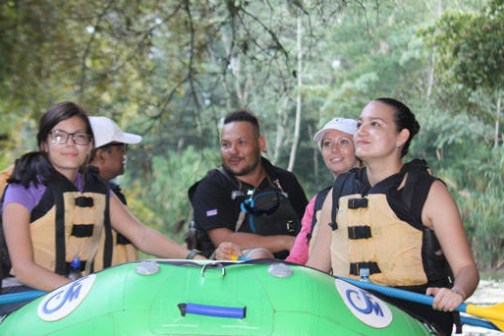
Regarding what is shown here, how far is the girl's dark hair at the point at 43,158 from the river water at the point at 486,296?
14.0 ft

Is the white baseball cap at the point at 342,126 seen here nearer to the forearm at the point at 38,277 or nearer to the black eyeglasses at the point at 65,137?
the black eyeglasses at the point at 65,137

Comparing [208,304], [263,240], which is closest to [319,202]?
[263,240]

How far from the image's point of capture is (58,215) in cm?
371

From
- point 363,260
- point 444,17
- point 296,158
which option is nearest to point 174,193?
point 296,158

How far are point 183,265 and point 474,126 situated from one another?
549 inches

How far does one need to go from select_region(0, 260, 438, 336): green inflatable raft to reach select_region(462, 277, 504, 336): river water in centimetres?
460

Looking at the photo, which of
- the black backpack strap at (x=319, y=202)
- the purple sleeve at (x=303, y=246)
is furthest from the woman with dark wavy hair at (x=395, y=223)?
the purple sleeve at (x=303, y=246)

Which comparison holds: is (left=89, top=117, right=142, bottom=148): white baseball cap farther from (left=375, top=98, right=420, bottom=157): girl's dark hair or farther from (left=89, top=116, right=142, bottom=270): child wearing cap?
(left=375, top=98, right=420, bottom=157): girl's dark hair

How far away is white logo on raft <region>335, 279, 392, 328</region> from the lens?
8.43ft

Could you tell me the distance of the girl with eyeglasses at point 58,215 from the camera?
11.3 feet

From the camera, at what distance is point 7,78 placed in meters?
11.9

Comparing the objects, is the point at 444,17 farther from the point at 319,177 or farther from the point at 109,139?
the point at 319,177

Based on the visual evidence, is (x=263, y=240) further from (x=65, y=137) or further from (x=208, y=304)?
(x=208, y=304)

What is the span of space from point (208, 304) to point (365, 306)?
0.55 meters
